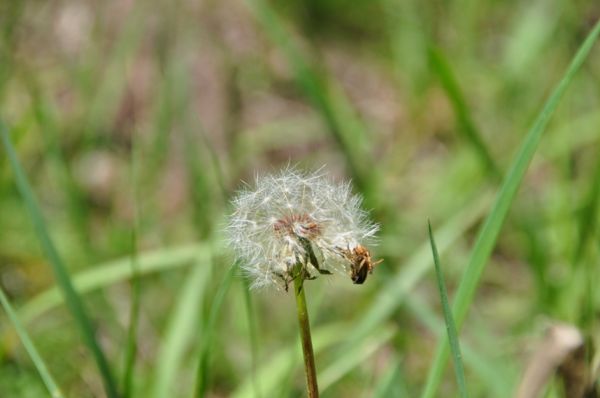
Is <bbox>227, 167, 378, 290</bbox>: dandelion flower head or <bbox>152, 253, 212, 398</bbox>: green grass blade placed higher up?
<bbox>152, 253, 212, 398</bbox>: green grass blade

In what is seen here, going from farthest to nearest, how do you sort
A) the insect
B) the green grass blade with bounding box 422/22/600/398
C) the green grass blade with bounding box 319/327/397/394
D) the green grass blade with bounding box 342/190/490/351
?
the green grass blade with bounding box 342/190/490/351
the green grass blade with bounding box 319/327/397/394
the green grass blade with bounding box 422/22/600/398
the insect

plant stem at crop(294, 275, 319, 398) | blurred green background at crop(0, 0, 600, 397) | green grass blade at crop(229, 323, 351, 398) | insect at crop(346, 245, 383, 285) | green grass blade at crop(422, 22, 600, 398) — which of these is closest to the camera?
plant stem at crop(294, 275, 319, 398)

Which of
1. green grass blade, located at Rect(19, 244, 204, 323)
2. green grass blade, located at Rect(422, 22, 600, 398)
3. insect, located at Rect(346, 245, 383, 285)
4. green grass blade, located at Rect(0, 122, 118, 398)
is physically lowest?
insect, located at Rect(346, 245, 383, 285)

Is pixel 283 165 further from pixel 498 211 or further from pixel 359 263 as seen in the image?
pixel 359 263

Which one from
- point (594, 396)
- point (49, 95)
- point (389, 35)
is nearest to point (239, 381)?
point (594, 396)

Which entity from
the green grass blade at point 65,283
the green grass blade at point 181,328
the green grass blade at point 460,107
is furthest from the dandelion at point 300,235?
the green grass blade at point 460,107

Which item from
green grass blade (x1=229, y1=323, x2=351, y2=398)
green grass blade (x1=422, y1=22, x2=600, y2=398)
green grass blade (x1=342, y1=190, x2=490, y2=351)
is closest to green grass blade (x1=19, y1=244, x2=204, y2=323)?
green grass blade (x1=229, y1=323, x2=351, y2=398)

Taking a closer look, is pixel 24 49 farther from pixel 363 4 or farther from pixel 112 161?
pixel 363 4

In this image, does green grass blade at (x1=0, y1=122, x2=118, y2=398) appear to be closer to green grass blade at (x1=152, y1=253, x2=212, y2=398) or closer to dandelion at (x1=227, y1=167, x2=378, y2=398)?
dandelion at (x1=227, y1=167, x2=378, y2=398)
